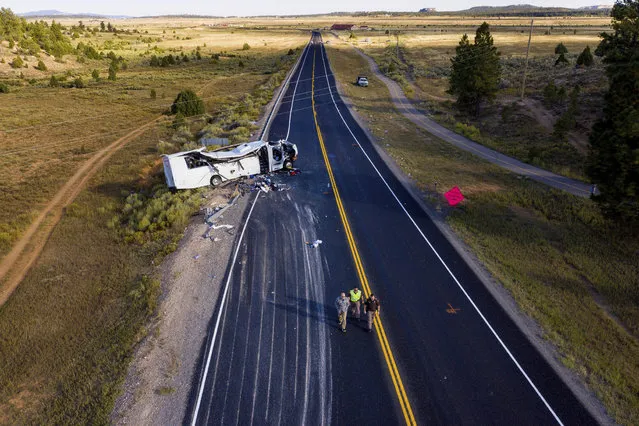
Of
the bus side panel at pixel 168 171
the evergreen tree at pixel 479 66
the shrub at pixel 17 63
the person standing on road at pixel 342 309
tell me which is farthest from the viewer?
the shrub at pixel 17 63

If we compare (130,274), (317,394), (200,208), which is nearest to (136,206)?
(200,208)

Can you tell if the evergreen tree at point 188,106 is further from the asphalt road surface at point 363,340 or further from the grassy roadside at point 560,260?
the asphalt road surface at point 363,340

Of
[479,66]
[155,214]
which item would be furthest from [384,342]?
[479,66]

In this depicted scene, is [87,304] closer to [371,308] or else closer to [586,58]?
[371,308]

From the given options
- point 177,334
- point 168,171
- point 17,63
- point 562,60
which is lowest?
point 177,334

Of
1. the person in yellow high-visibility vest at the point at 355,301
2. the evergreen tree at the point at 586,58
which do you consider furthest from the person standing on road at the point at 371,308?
the evergreen tree at the point at 586,58

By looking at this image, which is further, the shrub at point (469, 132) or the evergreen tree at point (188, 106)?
the evergreen tree at point (188, 106)

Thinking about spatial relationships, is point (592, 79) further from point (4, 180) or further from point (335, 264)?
point (4, 180)
